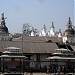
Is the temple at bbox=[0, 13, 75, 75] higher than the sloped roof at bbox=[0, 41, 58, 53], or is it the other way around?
the sloped roof at bbox=[0, 41, 58, 53]

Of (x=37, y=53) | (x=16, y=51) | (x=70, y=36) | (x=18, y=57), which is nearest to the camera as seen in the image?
(x=18, y=57)

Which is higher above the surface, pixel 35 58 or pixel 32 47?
pixel 32 47

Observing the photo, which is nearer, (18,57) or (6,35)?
(18,57)

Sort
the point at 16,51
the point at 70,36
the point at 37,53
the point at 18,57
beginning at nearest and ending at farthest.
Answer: the point at 18,57 → the point at 16,51 → the point at 37,53 → the point at 70,36

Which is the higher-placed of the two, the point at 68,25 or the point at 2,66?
the point at 68,25

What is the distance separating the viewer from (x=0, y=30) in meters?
56.3

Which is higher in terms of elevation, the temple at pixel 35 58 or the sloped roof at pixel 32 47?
the sloped roof at pixel 32 47

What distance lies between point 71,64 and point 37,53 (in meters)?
4.29

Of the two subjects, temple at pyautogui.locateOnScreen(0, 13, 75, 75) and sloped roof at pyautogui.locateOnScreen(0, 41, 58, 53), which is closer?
temple at pyautogui.locateOnScreen(0, 13, 75, 75)

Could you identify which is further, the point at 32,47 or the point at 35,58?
the point at 32,47

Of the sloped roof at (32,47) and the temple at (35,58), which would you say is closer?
the temple at (35,58)

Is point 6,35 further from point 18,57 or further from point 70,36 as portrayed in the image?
point 18,57

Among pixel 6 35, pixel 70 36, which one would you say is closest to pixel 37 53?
pixel 6 35

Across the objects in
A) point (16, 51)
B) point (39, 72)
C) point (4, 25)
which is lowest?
point (39, 72)
